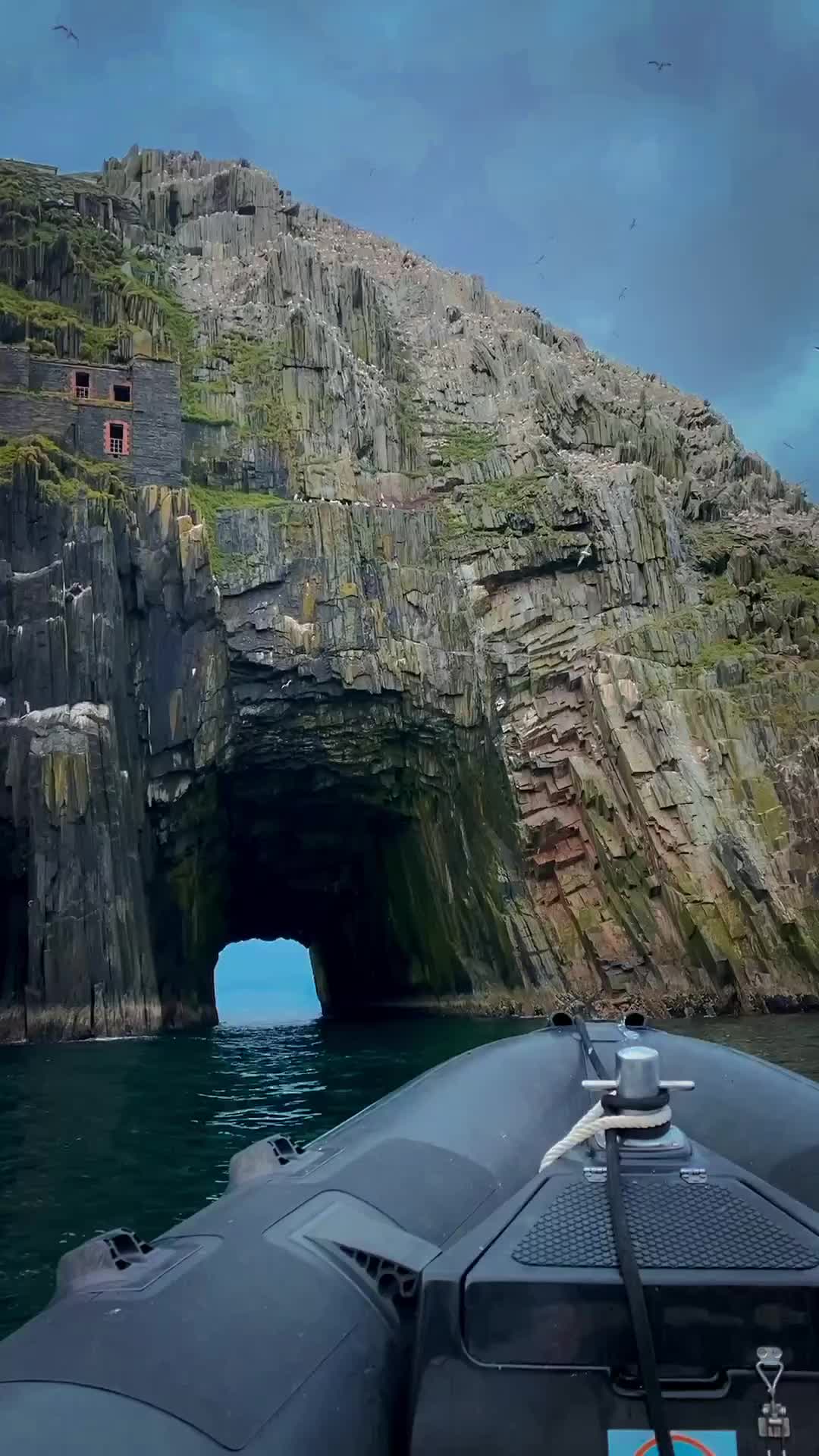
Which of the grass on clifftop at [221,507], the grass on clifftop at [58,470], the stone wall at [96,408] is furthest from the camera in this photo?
the grass on clifftop at [221,507]

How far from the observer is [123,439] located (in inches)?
1299

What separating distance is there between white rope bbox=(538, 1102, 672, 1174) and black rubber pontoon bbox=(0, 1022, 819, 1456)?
45 mm

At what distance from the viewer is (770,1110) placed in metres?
4.85

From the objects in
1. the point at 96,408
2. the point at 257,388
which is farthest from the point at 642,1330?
the point at 257,388

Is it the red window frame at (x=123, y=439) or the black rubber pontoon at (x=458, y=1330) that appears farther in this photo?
the red window frame at (x=123, y=439)

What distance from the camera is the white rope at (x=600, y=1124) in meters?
3.17

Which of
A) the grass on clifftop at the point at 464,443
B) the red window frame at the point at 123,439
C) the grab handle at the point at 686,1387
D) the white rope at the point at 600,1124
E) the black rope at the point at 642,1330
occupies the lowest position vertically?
the grab handle at the point at 686,1387

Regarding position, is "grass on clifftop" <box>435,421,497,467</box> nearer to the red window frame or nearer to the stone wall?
the stone wall

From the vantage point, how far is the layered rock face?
28938mm

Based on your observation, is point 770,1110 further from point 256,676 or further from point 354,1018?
point 354,1018

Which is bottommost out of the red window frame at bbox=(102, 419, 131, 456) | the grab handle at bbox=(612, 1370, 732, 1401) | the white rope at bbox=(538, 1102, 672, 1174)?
the grab handle at bbox=(612, 1370, 732, 1401)

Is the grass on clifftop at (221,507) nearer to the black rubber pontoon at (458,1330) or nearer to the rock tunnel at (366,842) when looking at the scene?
the rock tunnel at (366,842)

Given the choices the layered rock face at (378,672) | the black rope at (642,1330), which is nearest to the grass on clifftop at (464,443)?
the layered rock face at (378,672)

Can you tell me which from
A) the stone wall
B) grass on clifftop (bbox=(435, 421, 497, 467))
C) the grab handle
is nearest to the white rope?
the grab handle
